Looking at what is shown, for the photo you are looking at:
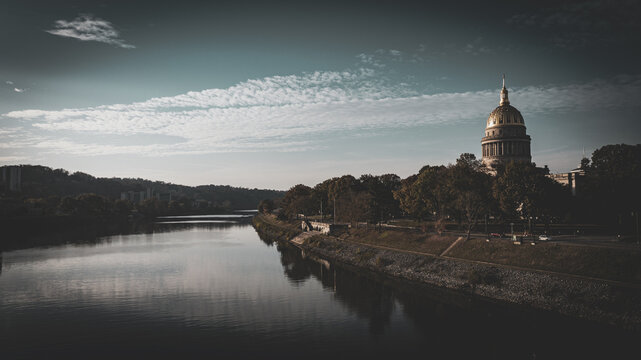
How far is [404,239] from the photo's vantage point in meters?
72.2

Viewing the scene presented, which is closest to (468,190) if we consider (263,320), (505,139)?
(263,320)

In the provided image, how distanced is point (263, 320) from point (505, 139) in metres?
113

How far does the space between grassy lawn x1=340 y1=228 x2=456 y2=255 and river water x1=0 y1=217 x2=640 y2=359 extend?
10.1m

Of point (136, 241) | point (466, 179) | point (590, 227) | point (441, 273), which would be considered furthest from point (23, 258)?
point (590, 227)

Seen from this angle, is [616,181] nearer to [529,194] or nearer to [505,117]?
[529,194]

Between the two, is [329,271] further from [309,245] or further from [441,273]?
[309,245]

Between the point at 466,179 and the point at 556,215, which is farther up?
the point at 466,179

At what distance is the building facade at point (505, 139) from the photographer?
420 feet

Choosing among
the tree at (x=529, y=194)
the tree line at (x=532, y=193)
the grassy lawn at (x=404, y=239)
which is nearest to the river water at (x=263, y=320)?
the grassy lawn at (x=404, y=239)

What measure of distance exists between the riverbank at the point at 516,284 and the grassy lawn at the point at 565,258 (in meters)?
1.52

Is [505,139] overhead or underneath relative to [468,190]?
overhead

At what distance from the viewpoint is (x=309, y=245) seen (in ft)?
320

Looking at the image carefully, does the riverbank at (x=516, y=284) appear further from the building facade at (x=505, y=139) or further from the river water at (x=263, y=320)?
the building facade at (x=505, y=139)

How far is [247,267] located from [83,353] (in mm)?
39846
